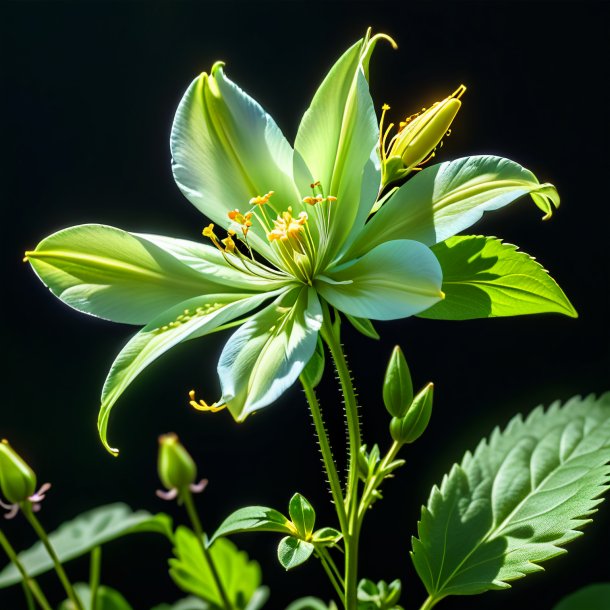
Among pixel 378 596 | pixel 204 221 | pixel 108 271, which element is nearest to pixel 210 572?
pixel 378 596

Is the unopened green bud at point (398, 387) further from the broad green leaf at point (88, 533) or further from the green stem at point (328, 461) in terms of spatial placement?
the broad green leaf at point (88, 533)

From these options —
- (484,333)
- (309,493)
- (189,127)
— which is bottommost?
(309,493)

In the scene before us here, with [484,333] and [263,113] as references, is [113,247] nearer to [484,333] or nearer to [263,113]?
[263,113]

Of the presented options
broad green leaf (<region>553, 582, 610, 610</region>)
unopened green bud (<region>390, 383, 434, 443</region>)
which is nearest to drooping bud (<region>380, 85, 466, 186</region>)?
unopened green bud (<region>390, 383, 434, 443</region>)

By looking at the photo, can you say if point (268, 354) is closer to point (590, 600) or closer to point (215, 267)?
point (215, 267)

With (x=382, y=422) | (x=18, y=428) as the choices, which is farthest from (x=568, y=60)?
(x=18, y=428)

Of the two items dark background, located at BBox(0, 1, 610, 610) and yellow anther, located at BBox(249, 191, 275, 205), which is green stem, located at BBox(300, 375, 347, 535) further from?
dark background, located at BBox(0, 1, 610, 610)

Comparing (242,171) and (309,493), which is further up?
(242,171)
